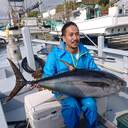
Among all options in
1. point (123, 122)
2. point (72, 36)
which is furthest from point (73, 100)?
point (72, 36)

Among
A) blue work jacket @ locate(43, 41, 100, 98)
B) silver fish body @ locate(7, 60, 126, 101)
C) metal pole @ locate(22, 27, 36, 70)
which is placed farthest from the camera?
metal pole @ locate(22, 27, 36, 70)

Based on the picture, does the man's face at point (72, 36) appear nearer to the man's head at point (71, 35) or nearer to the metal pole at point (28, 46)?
the man's head at point (71, 35)

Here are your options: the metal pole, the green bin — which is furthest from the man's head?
the metal pole

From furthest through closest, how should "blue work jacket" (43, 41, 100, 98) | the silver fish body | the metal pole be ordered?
Answer: the metal pole < "blue work jacket" (43, 41, 100, 98) < the silver fish body

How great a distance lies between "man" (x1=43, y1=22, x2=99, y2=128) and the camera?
2639mm

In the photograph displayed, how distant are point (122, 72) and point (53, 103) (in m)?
2.50

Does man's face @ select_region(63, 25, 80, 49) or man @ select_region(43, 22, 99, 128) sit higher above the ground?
man's face @ select_region(63, 25, 80, 49)

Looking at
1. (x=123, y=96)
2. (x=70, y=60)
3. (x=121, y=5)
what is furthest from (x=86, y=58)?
(x=121, y=5)

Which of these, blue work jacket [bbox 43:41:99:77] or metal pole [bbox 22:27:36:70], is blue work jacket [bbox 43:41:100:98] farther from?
metal pole [bbox 22:27:36:70]

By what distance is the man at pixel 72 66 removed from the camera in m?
2.64

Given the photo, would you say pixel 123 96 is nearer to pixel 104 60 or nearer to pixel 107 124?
pixel 107 124

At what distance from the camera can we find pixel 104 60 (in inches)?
228

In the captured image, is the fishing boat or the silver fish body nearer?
the silver fish body

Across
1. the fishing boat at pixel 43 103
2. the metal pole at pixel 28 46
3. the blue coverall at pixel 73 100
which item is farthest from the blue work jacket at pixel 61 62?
the metal pole at pixel 28 46
